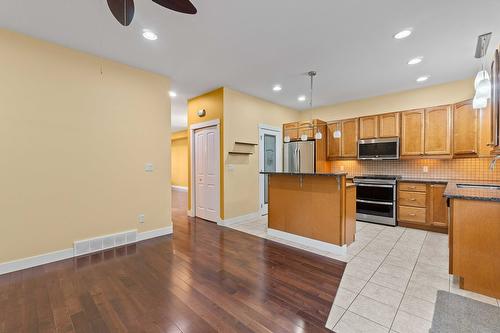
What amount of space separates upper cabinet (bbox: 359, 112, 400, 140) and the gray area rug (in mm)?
3391

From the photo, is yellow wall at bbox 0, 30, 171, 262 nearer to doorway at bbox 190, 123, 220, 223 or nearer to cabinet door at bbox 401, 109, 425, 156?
doorway at bbox 190, 123, 220, 223

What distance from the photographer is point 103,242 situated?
3.16m

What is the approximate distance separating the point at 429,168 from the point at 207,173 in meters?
Result: 4.77

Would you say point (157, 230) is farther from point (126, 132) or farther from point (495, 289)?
point (495, 289)

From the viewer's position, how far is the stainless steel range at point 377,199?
14.0ft

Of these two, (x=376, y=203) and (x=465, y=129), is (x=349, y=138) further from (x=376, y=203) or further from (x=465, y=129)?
(x=465, y=129)

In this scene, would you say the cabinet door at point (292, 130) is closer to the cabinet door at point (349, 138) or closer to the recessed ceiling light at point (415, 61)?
the cabinet door at point (349, 138)

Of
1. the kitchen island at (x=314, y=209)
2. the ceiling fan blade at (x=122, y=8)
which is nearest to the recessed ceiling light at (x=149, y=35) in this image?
the ceiling fan blade at (x=122, y=8)

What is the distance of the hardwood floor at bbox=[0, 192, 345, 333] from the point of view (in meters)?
1.69

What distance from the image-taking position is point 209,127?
15.6 ft

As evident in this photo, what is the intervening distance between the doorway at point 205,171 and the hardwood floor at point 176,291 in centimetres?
158

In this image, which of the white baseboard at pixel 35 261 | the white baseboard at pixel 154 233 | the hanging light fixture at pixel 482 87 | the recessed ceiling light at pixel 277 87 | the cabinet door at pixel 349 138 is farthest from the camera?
the cabinet door at pixel 349 138

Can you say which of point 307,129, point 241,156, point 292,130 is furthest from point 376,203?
point 241,156

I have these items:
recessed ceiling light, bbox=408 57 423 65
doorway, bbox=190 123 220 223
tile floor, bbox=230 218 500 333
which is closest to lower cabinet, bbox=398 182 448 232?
tile floor, bbox=230 218 500 333
